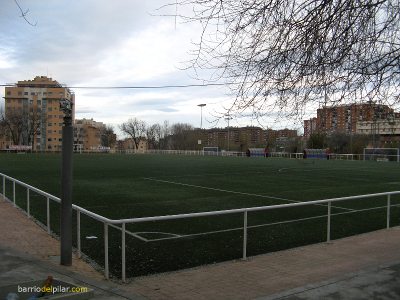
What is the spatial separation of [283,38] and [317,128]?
6.01ft

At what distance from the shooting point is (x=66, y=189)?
7258 mm

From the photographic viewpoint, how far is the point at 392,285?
6340mm

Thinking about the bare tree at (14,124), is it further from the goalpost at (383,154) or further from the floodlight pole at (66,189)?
the floodlight pole at (66,189)

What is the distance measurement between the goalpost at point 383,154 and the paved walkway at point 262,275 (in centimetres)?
5793

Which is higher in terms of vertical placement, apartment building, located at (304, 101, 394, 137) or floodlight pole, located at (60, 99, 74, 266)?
apartment building, located at (304, 101, 394, 137)

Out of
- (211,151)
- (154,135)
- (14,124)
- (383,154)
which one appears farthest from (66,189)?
(154,135)

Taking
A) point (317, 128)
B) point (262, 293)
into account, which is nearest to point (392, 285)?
point (262, 293)

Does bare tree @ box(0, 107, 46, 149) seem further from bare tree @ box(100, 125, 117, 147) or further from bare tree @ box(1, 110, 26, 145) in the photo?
bare tree @ box(100, 125, 117, 147)

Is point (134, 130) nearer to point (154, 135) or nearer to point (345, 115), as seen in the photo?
point (154, 135)

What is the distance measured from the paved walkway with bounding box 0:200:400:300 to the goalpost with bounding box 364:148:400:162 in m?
57.9

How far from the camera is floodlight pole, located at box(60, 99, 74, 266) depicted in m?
7.21

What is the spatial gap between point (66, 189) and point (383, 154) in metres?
64.1

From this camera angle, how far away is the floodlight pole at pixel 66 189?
23.7 ft

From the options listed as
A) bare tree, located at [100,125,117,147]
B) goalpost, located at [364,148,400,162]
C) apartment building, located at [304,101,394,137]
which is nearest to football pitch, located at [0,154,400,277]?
apartment building, located at [304,101,394,137]
